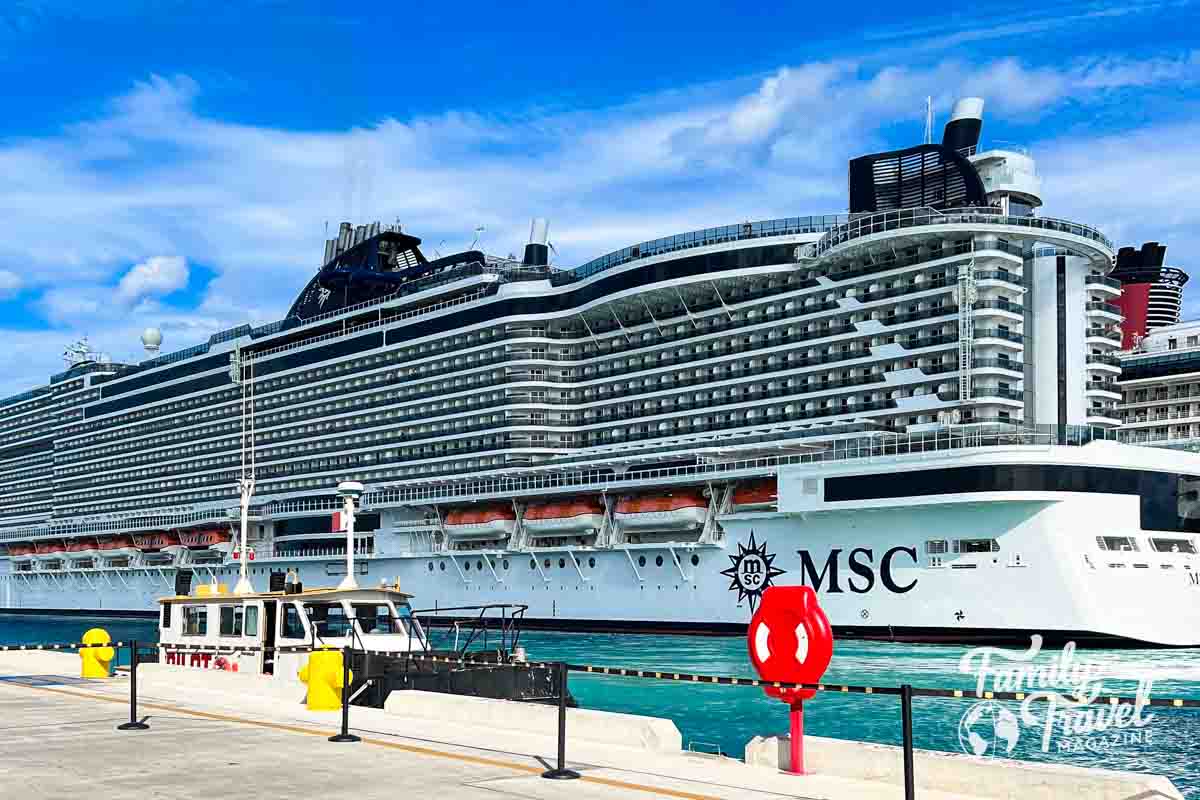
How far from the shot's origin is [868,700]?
27.3m

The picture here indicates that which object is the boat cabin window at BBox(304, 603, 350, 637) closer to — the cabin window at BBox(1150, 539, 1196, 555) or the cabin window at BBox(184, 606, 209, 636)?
the cabin window at BBox(184, 606, 209, 636)

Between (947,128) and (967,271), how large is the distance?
53.6 feet

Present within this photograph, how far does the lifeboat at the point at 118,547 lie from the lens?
3130 inches

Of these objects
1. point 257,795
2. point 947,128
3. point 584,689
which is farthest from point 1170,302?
point 257,795

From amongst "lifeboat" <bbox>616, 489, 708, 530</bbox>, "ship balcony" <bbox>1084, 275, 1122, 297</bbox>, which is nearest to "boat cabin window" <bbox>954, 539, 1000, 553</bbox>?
"lifeboat" <bbox>616, 489, 708, 530</bbox>

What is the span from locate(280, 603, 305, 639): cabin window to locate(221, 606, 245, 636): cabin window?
1349 millimetres

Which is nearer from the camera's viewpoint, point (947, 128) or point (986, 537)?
point (986, 537)

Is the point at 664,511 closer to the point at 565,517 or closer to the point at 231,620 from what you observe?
the point at 565,517

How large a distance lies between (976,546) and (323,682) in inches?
1013

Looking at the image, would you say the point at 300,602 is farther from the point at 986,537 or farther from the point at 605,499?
Result: the point at 605,499

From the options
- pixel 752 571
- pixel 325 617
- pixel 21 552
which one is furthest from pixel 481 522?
pixel 21 552

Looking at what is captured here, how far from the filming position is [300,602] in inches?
930

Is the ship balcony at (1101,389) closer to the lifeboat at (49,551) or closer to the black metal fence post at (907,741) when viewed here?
the black metal fence post at (907,741)

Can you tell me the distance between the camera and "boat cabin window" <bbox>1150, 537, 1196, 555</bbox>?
124ft
